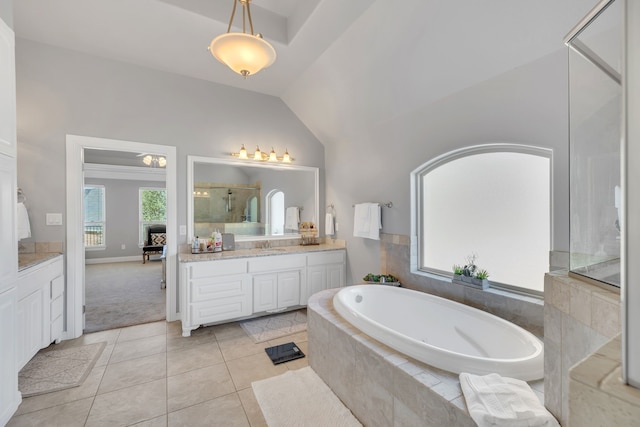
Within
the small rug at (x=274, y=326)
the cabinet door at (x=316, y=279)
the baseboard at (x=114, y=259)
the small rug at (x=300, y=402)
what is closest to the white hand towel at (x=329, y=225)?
the cabinet door at (x=316, y=279)

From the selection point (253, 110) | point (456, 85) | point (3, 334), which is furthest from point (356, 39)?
point (3, 334)

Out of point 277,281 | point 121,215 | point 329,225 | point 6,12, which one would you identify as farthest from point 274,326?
point 121,215

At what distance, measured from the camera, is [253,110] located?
379 centimetres

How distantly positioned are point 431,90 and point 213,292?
3004 mm

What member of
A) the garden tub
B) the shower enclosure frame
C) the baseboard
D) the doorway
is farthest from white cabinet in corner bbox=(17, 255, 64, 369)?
the baseboard

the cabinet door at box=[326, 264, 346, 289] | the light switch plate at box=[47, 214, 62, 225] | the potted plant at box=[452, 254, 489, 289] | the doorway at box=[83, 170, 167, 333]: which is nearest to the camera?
the potted plant at box=[452, 254, 489, 289]

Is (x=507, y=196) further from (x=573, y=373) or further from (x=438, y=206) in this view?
(x=573, y=373)

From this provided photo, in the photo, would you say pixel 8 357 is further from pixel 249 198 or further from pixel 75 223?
pixel 249 198

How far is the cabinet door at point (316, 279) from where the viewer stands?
146 inches

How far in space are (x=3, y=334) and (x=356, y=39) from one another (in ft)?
10.9

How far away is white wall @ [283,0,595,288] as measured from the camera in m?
1.80

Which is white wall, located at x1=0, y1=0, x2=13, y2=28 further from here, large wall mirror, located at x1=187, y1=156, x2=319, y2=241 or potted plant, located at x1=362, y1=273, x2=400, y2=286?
potted plant, located at x1=362, y1=273, x2=400, y2=286

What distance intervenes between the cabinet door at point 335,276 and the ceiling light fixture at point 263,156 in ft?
5.38

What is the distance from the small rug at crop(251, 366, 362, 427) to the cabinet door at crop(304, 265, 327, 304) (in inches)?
57.7
